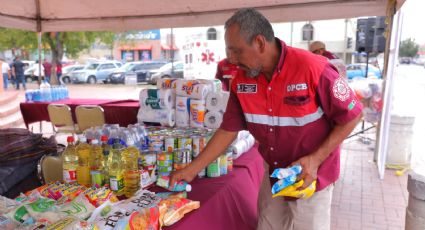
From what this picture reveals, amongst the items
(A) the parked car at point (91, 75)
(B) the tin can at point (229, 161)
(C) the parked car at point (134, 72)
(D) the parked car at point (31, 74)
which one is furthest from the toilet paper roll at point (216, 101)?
(D) the parked car at point (31, 74)

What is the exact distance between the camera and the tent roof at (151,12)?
4000mm

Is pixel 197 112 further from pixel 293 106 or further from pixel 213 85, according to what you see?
pixel 293 106

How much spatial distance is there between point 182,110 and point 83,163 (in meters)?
1.25

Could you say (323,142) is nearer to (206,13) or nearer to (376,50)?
(206,13)

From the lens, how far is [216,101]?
→ 3.05m

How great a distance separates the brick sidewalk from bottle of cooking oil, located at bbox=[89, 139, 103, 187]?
8.64 feet

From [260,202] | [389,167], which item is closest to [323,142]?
[260,202]

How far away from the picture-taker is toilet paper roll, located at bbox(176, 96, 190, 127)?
10.3 ft

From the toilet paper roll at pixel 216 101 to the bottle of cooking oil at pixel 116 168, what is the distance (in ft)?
3.67

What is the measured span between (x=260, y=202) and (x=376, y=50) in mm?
7592

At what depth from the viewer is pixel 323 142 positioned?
167cm

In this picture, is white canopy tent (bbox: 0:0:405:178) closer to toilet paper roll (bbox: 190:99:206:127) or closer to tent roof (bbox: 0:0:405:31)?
tent roof (bbox: 0:0:405:31)

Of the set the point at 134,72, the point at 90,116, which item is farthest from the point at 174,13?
the point at 134,72

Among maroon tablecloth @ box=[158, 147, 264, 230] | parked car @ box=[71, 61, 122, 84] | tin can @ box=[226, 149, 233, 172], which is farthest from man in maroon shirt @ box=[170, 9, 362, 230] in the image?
parked car @ box=[71, 61, 122, 84]
